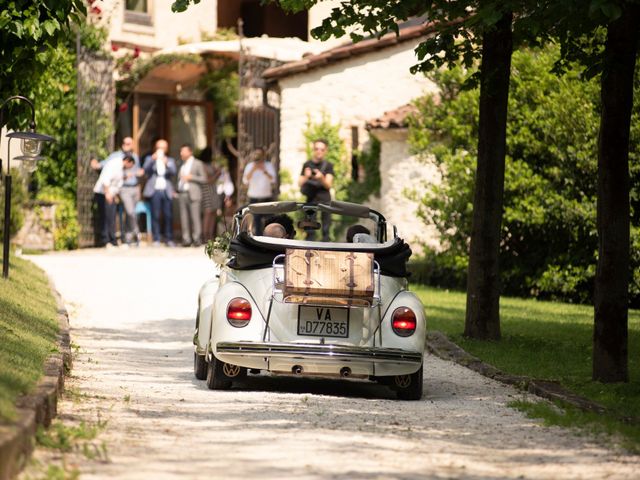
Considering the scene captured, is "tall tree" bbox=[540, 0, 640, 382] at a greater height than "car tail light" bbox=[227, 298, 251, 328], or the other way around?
"tall tree" bbox=[540, 0, 640, 382]

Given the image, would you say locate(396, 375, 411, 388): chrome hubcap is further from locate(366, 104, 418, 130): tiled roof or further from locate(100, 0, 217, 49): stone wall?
locate(100, 0, 217, 49): stone wall

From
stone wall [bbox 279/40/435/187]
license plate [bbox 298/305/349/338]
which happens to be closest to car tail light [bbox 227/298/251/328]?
license plate [bbox 298/305/349/338]

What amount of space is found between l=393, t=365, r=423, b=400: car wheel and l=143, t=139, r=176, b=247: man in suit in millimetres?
18944

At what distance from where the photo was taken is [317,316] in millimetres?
11797

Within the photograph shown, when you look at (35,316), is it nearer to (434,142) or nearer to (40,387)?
(40,387)

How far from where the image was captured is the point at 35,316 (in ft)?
48.8

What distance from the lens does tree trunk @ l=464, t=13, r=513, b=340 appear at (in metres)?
16.1

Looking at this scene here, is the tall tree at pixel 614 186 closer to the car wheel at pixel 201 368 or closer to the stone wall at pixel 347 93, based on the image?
the car wheel at pixel 201 368

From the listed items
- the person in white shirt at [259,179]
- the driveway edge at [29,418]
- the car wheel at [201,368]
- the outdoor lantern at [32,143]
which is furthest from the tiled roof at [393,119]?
the driveway edge at [29,418]

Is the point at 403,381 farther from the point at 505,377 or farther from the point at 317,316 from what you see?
the point at 505,377

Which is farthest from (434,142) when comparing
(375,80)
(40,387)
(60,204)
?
(40,387)

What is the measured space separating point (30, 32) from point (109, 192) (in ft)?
45.6

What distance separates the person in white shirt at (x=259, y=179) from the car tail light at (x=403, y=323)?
1791 cm

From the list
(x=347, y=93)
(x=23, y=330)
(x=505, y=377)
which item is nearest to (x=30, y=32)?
(x=23, y=330)
